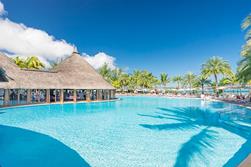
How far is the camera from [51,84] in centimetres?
2127

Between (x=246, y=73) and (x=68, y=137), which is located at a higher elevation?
(x=246, y=73)

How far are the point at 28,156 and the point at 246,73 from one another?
16.9m

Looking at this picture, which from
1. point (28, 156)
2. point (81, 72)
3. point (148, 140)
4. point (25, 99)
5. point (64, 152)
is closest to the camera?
point (28, 156)

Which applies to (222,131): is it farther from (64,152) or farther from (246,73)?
(246,73)

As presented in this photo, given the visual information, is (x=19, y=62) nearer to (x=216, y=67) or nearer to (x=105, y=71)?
(x=105, y=71)

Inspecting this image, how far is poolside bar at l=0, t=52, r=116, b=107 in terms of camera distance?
61.7 feet

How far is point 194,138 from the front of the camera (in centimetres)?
875

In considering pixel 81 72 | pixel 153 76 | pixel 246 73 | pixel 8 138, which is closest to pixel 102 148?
pixel 8 138

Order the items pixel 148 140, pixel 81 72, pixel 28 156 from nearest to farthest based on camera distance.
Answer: pixel 28 156, pixel 148 140, pixel 81 72

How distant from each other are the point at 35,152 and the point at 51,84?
15.4 m

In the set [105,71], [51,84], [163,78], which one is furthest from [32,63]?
[163,78]

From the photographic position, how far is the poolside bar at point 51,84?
18797 mm

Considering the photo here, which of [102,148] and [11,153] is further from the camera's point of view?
[102,148]

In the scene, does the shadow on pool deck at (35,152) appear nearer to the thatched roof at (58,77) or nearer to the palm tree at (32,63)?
the thatched roof at (58,77)
